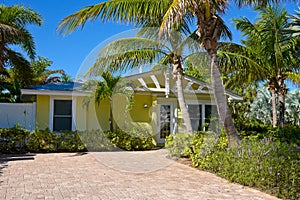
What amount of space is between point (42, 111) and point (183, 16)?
8687mm

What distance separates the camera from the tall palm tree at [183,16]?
788 centimetres

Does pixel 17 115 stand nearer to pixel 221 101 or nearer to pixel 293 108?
pixel 221 101

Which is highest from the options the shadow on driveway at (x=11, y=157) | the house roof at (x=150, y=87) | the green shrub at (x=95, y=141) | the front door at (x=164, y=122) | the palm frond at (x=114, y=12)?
the palm frond at (x=114, y=12)

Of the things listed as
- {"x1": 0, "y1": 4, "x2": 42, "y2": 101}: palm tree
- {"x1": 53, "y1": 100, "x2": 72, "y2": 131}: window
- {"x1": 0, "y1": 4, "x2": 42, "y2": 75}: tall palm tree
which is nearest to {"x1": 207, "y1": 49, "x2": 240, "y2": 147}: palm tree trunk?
{"x1": 53, "y1": 100, "x2": 72, "y2": 131}: window

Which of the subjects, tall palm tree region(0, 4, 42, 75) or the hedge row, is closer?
the hedge row

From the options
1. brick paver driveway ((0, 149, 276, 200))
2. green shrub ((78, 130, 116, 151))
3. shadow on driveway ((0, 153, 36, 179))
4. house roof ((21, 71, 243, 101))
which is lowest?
shadow on driveway ((0, 153, 36, 179))

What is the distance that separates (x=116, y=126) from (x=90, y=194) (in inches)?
354

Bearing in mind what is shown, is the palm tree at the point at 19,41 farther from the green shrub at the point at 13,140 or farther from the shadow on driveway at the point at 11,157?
the shadow on driveway at the point at 11,157

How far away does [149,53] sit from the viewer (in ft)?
40.0

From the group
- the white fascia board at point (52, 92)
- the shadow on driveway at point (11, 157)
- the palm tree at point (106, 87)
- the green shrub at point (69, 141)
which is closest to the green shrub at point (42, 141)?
the green shrub at point (69, 141)

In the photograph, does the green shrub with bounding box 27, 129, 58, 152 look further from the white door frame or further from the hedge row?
the white door frame

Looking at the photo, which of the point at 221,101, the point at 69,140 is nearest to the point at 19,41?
the point at 69,140

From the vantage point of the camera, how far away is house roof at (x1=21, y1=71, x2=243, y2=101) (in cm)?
1423

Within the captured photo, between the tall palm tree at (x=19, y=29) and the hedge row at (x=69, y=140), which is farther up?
the tall palm tree at (x=19, y=29)
